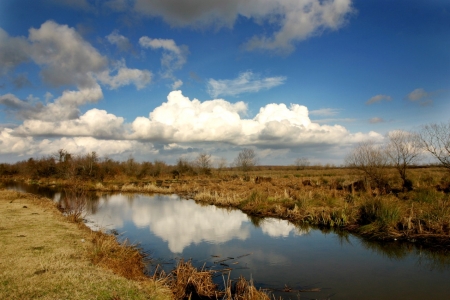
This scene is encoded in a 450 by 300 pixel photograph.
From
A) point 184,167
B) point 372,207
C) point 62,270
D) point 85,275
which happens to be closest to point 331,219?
point 372,207

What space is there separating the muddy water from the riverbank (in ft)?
9.31

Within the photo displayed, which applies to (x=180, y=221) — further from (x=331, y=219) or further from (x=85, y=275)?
(x=85, y=275)

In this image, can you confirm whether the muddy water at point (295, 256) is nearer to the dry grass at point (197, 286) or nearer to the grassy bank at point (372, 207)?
the grassy bank at point (372, 207)

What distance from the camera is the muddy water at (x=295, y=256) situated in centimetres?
948

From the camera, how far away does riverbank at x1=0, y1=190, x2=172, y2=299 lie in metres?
6.70

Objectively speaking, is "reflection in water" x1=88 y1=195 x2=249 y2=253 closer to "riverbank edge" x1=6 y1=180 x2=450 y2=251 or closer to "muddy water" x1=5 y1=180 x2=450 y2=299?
A: "muddy water" x1=5 y1=180 x2=450 y2=299

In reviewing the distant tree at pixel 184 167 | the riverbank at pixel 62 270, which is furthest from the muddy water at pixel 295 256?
the distant tree at pixel 184 167

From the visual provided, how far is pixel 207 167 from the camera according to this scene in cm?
6544

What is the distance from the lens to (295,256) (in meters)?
12.9

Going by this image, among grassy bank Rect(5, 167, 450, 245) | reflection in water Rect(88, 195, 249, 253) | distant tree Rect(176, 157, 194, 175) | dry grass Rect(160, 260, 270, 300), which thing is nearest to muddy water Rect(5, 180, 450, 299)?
reflection in water Rect(88, 195, 249, 253)

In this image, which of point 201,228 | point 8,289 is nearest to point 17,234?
point 8,289

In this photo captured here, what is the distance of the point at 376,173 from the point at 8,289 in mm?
24862

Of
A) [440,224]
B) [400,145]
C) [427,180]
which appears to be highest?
[400,145]

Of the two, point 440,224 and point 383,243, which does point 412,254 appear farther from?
point 440,224
